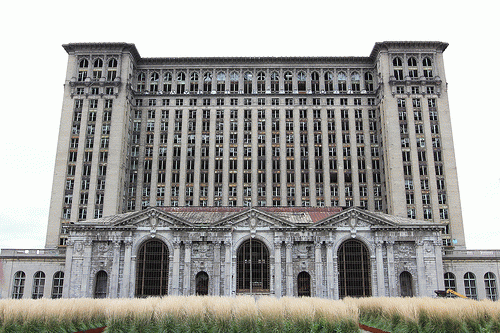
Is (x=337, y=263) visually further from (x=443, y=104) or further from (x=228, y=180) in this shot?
(x=443, y=104)

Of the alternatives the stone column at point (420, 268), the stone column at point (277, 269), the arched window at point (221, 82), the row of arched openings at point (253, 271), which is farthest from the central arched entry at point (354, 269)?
the arched window at point (221, 82)

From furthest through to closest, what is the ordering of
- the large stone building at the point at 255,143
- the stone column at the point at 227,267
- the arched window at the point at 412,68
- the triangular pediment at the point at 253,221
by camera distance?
the arched window at the point at 412,68
the large stone building at the point at 255,143
the triangular pediment at the point at 253,221
the stone column at the point at 227,267

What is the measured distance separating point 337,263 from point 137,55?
79.9 metres

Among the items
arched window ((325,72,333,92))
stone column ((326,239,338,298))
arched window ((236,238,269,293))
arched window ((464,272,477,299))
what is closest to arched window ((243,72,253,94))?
arched window ((325,72,333,92))

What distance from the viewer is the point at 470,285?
85.3 metres

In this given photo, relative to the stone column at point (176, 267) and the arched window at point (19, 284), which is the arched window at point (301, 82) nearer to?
the stone column at point (176, 267)

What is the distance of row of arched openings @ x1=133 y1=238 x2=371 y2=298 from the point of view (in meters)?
69.8

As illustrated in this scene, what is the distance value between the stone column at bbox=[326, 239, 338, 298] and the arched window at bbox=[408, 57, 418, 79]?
6285 centimetres

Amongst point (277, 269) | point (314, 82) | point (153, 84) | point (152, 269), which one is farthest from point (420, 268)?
point (153, 84)

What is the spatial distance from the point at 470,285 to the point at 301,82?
6480cm

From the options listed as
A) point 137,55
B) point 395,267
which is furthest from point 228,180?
point 395,267

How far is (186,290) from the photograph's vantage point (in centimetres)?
6925

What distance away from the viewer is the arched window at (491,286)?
3332 inches

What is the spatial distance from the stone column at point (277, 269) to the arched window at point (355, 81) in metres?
63.6
